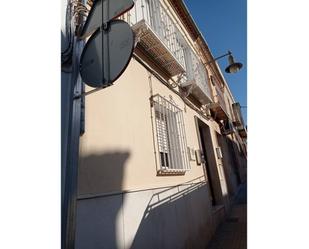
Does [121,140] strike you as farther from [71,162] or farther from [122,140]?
[71,162]

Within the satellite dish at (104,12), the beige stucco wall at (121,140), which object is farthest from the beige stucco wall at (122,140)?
the satellite dish at (104,12)

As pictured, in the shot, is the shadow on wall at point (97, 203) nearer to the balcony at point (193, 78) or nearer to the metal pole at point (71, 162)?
the metal pole at point (71, 162)

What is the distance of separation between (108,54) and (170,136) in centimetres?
314

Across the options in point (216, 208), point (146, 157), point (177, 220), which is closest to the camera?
point (146, 157)

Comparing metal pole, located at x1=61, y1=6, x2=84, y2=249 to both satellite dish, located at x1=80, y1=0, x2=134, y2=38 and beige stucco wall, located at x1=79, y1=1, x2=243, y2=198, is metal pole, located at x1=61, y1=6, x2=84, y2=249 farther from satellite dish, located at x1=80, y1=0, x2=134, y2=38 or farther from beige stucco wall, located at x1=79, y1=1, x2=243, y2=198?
satellite dish, located at x1=80, y1=0, x2=134, y2=38

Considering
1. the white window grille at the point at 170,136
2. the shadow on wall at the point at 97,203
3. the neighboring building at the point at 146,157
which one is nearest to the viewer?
the shadow on wall at the point at 97,203

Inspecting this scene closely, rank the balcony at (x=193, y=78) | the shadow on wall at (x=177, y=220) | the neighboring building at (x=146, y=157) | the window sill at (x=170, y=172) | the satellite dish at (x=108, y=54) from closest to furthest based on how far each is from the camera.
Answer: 1. the satellite dish at (x=108, y=54)
2. the neighboring building at (x=146, y=157)
3. the shadow on wall at (x=177, y=220)
4. the window sill at (x=170, y=172)
5. the balcony at (x=193, y=78)

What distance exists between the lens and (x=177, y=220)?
4.17m

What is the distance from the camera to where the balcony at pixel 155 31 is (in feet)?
12.8

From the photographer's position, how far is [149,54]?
4.58 metres

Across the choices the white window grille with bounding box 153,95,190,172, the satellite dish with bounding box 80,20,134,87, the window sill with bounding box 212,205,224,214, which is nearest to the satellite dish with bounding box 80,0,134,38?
the satellite dish with bounding box 80,20,134,87

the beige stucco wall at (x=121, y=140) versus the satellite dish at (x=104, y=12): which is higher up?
the satellite dish at (x=104, y=12)

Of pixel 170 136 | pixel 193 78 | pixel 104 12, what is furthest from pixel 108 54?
pixel 193 78
